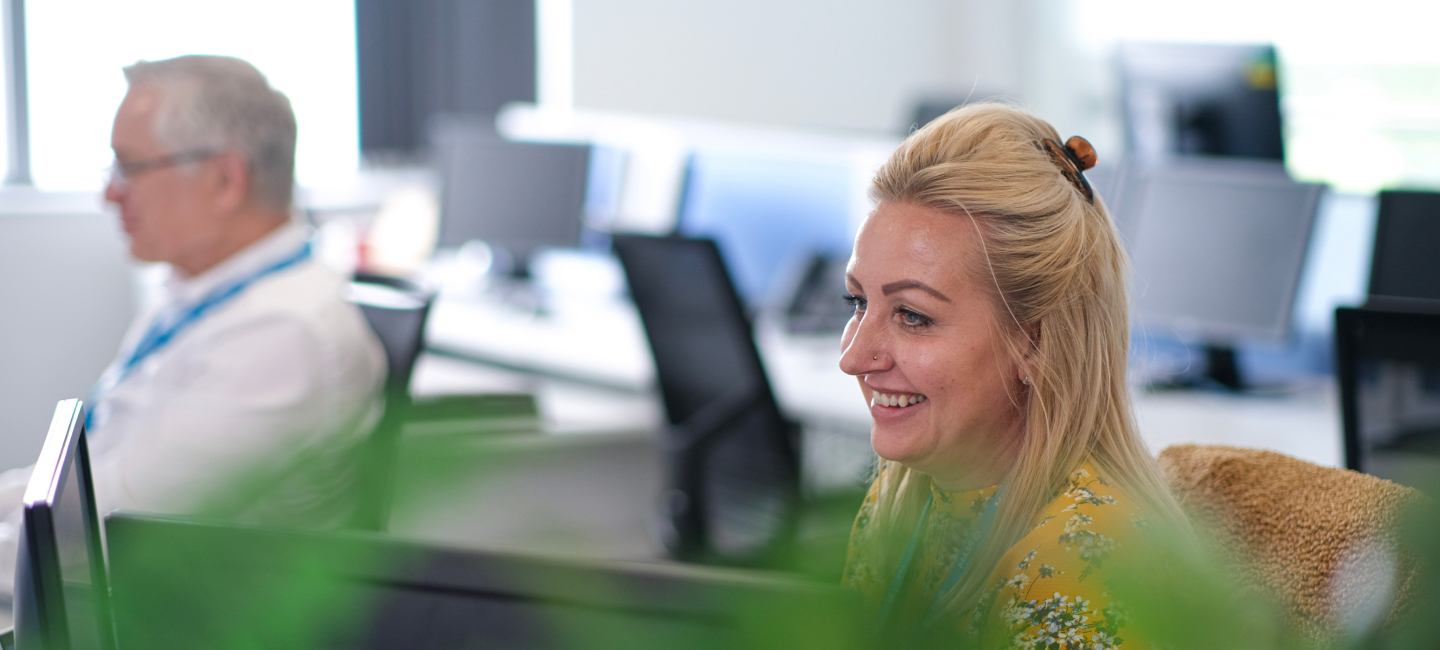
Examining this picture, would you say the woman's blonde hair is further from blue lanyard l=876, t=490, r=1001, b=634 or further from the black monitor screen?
the black monitor screen

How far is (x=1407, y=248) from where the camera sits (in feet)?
7.06

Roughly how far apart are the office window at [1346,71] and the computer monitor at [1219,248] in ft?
7.20

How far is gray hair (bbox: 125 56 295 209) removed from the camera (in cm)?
171

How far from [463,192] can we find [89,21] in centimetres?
138

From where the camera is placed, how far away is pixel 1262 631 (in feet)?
2.76

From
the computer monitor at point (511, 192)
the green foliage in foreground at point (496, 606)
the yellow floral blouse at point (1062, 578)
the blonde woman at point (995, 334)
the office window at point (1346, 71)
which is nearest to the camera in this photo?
the green foliage in foreground at point (496, 606)

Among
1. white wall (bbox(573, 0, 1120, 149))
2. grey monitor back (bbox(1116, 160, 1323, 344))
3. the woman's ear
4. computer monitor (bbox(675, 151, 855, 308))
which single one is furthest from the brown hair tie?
white wall (bbox(573, 0, 1120, 149))

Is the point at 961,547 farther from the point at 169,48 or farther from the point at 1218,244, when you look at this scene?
the point at 169,48

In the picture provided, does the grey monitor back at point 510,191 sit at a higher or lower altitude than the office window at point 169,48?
lower

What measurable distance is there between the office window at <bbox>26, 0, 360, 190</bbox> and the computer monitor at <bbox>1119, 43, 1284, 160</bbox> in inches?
99.5

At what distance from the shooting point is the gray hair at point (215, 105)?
1.71 m

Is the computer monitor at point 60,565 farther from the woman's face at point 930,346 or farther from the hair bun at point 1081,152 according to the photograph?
the hair bun at point 1081,152

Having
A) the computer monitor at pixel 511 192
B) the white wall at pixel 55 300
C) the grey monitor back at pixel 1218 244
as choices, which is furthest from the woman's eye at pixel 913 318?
the white wall at pixel 55 300

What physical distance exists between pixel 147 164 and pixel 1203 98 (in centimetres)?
254
